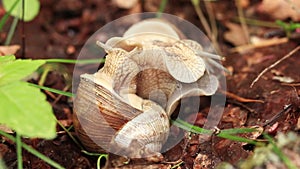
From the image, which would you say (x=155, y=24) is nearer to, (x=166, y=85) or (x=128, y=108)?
(x=166, y=85)

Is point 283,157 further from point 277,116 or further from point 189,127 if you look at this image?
point 189,127

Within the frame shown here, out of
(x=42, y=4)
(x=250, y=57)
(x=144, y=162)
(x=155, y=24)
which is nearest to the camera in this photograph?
(x=144, y=162)

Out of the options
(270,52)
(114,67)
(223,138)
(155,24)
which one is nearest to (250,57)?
(270,52)

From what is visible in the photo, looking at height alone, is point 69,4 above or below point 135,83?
above

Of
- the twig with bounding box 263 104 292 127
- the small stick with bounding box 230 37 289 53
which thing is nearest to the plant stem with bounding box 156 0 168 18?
the small stick with bounding box 230 37 289 53

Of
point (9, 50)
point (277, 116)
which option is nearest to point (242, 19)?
point (277, 116)

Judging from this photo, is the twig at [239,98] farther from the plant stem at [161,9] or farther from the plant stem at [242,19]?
the plant stem at [161,9]
